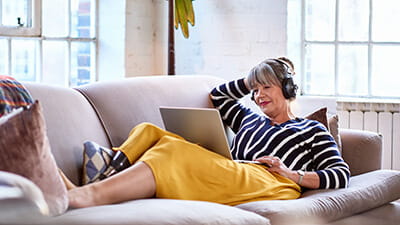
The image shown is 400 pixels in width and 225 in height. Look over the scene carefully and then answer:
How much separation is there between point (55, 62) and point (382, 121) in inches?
90.3

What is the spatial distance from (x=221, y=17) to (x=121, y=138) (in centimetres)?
215

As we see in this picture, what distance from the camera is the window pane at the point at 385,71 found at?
4.86 meters

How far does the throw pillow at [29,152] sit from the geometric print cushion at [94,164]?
0.52 metres

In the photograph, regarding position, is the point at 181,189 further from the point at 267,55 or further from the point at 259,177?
the point at 267,55

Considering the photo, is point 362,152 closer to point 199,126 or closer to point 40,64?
point 199,126

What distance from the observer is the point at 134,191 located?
7.68 ft

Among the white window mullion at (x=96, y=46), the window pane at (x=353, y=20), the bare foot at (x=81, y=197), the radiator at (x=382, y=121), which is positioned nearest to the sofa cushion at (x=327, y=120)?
the bare foot at (x=81, y=197)

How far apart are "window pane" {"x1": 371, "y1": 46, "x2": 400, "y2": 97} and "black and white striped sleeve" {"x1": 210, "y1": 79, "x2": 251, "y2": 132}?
6.36 ft

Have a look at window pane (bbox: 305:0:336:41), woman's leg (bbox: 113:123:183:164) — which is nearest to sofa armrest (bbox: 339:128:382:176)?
woman's leg (bbox: 113:123:183:164)

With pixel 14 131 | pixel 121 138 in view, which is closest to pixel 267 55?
pixel 121 138

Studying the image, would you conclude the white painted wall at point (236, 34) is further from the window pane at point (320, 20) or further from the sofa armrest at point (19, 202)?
the sofa armrest at point (19, 202)

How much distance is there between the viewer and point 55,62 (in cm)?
455

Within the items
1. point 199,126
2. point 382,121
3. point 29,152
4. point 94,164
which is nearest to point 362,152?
point 199,126

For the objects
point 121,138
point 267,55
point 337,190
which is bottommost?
point 337,190
